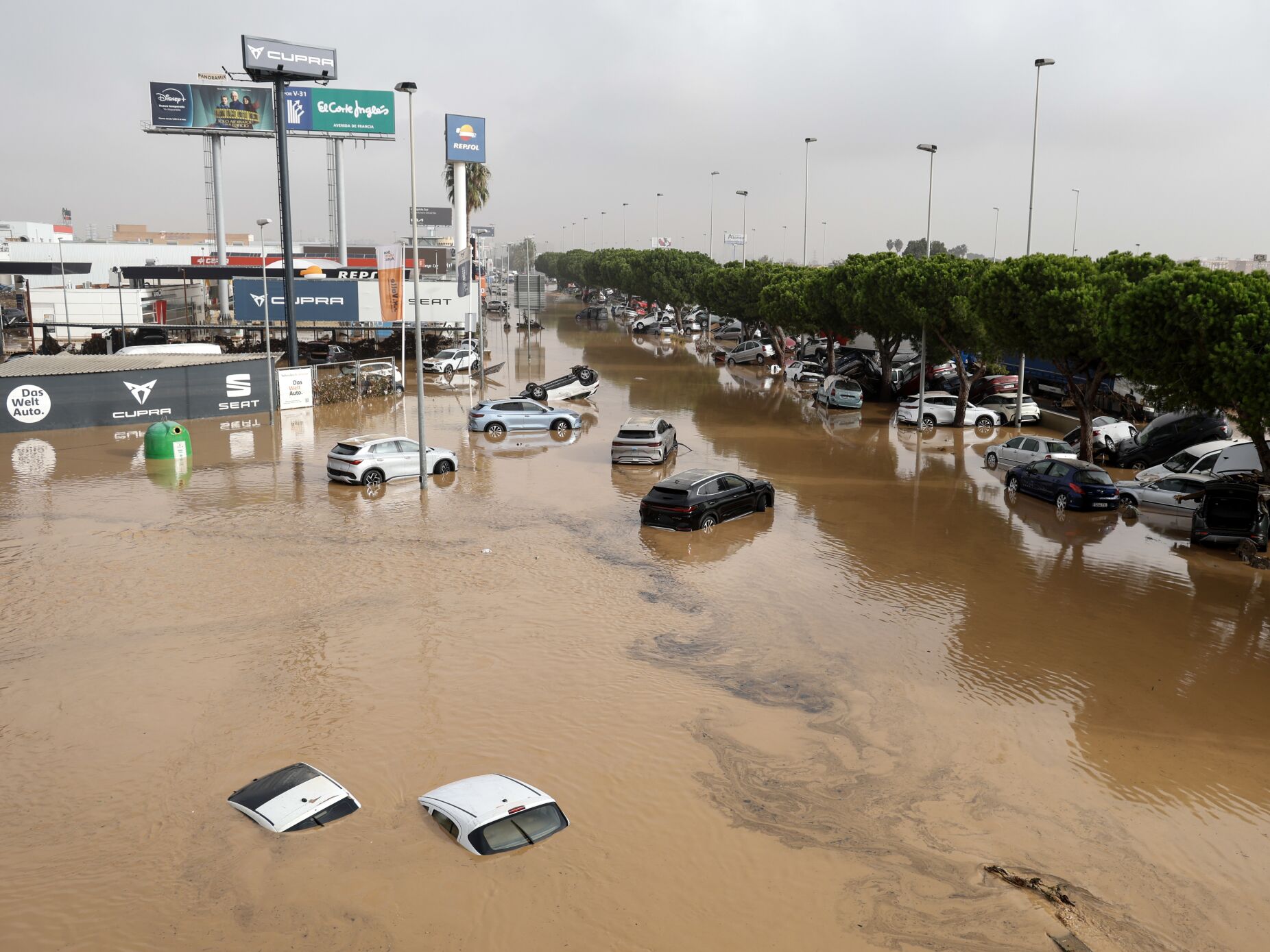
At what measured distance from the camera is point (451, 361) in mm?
53688

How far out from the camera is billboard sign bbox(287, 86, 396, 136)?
7500cm

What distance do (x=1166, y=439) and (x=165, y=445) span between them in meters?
32.2

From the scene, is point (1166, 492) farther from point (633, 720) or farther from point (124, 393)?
point (124, 393)

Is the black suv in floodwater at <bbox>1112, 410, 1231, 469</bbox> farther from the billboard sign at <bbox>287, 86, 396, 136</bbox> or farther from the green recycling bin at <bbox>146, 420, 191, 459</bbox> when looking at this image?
the billboard sign at <bbox>287, 86, 396, 136</bbox>

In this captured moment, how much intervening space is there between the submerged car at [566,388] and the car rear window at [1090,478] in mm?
23724

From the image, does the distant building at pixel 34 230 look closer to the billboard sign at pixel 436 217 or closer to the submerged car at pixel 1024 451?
the billboard sign at pixel 436 217

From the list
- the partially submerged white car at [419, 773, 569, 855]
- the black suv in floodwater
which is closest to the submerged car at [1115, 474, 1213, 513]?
the black suv in floodwater

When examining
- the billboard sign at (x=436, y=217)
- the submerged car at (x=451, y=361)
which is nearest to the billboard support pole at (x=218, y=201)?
the submerged car at (x=451, y=361)

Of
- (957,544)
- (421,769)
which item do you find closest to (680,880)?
(421,769)

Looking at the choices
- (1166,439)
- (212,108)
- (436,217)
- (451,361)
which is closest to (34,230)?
(436,217)

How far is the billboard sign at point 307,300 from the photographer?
184 feet

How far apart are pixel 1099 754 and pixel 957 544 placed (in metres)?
9.76

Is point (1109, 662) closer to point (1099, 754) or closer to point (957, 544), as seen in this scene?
point (1099, 754)

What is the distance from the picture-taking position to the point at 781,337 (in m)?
57.1
